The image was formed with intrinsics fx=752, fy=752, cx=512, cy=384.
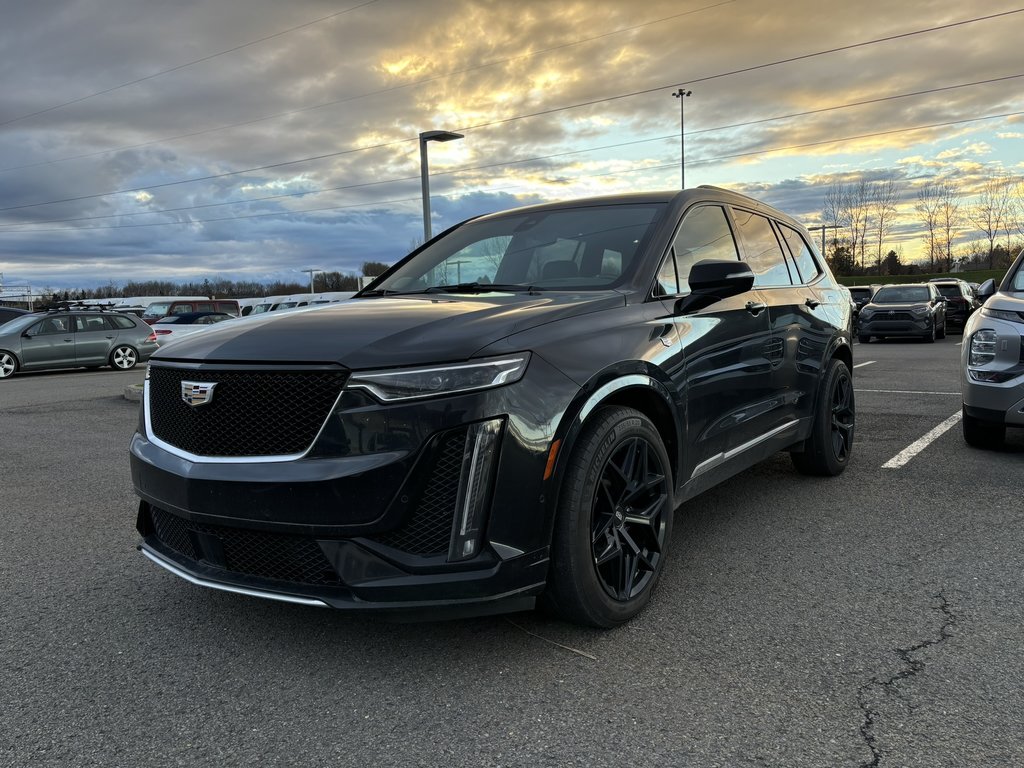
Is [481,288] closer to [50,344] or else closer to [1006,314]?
[1006,314]

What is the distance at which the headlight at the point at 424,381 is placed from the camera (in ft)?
8.05

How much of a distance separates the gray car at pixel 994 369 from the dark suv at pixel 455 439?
10.5ft

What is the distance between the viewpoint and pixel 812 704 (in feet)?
7.93

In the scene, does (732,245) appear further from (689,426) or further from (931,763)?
(931,763)

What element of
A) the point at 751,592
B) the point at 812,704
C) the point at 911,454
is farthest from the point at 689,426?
the point at 911,454

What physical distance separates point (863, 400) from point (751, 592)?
22.5 ft

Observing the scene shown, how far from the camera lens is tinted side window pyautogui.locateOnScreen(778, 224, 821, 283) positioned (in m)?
5.22

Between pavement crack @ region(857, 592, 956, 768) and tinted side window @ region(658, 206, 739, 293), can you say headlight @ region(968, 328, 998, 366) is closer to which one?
tinted side window @ region(658, 206, 739, 293)

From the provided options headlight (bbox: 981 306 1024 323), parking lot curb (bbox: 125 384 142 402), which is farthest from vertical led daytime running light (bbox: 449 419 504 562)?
parking lot curb (bbox: 125 384 142 402)

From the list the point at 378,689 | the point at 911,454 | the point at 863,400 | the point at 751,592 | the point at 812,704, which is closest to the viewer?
the point at 812,704

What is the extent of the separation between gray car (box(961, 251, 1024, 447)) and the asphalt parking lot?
1569 mm

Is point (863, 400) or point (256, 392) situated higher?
point (256, 392)

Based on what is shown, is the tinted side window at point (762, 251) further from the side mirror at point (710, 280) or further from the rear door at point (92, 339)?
the rear door at point (92, 339)

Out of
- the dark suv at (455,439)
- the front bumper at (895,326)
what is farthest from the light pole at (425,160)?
the dark suv at (455,439)
